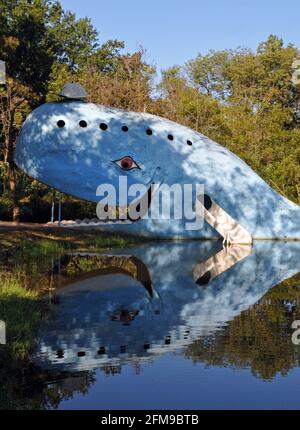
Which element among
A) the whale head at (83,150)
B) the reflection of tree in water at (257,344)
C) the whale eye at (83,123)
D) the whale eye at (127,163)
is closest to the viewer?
the reflection of tree in water at (257,344)

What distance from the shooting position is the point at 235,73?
5194 centimetres

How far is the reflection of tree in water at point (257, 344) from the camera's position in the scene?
7.49m

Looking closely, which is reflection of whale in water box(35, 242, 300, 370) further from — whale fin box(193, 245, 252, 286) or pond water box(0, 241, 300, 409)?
whale fin box(193, 245, 252, 286)

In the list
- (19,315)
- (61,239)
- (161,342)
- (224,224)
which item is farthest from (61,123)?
(161,342)

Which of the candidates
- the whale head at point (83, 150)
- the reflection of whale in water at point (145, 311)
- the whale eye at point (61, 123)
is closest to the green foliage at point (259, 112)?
the whale head at point (83, 150)

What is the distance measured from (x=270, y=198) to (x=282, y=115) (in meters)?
17.0

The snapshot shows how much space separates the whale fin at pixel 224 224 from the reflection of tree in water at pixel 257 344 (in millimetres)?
12405

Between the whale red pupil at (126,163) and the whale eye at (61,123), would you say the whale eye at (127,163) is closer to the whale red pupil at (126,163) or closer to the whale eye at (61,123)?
the whale red pupil at (126,163)

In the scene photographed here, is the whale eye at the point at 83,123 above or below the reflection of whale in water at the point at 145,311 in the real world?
above

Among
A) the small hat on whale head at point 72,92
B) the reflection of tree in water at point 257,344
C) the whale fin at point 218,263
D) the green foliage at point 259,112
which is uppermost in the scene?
the green foliage at point 259,112

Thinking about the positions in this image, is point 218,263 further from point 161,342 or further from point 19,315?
point 161,342

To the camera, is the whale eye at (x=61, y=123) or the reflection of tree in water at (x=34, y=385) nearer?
the reflection of tree in water at (x=34, y=385)

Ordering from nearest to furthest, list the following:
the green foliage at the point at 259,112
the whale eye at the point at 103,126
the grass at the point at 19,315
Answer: the grass at the point at 19,315
the whale eye at the point at 103,126
the green foliage at the point at 259,112

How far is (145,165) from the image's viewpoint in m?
23.1
